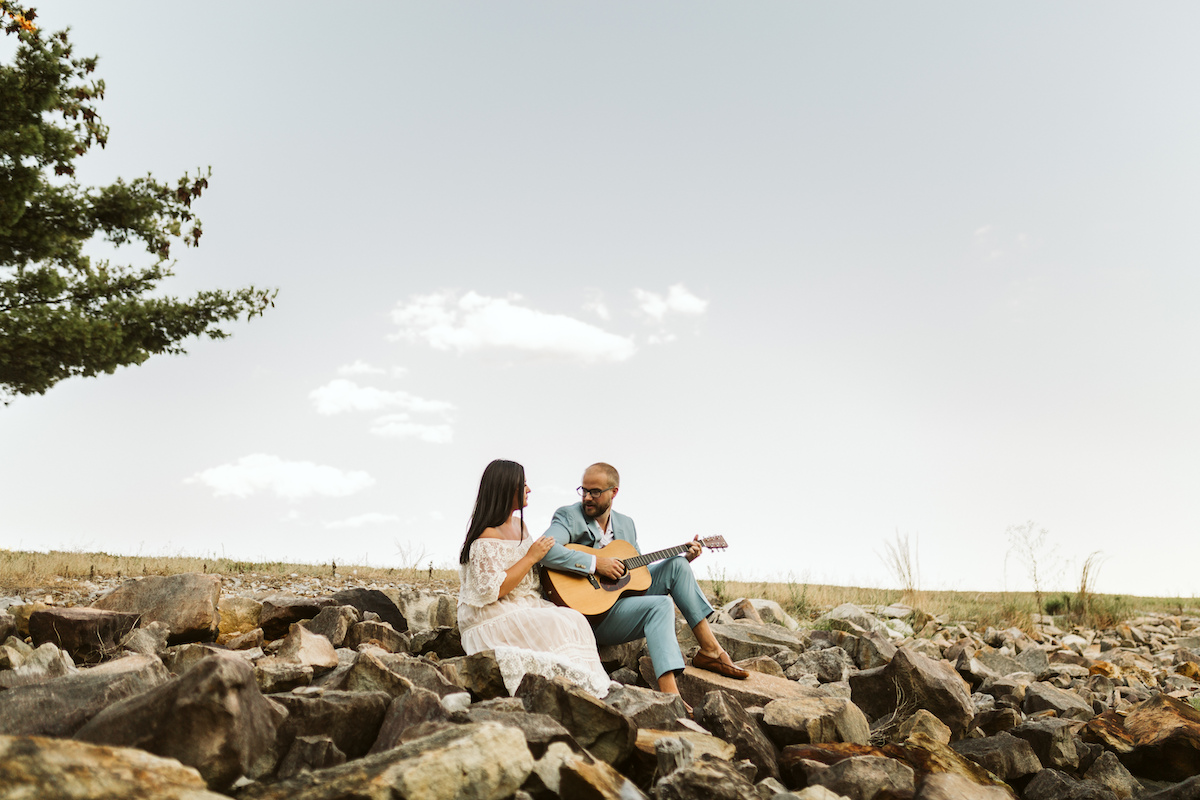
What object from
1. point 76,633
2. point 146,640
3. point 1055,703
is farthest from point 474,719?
point 1055,703

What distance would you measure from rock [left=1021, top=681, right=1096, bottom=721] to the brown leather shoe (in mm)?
2146

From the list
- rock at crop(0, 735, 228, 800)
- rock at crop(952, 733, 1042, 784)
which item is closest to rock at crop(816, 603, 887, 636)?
rock at crop(952, 733, 1042, 784)

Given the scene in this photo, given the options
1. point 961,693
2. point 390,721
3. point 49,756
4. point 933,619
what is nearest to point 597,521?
point 961,693

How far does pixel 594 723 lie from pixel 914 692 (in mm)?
2733

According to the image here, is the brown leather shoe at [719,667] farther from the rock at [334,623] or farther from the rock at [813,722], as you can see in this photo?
the rock at [334,623]

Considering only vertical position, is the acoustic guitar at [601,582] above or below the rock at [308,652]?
above

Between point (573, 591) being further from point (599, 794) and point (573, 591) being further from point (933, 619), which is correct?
point (933, 619)

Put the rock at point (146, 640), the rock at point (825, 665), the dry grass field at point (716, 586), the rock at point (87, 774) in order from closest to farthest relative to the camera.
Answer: the rock at point (87, 774) → the rock at point (146, 640) → the rock at point (825, 665) → the dry grass field at point (716, 586)

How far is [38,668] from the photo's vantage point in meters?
3.74

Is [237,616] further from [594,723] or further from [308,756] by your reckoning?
[594,723]

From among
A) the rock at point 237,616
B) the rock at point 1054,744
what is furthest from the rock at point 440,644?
the rock at point 1054,744

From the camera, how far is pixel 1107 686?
6.89 m

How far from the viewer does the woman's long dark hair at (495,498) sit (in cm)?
507

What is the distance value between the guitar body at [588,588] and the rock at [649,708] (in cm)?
147
